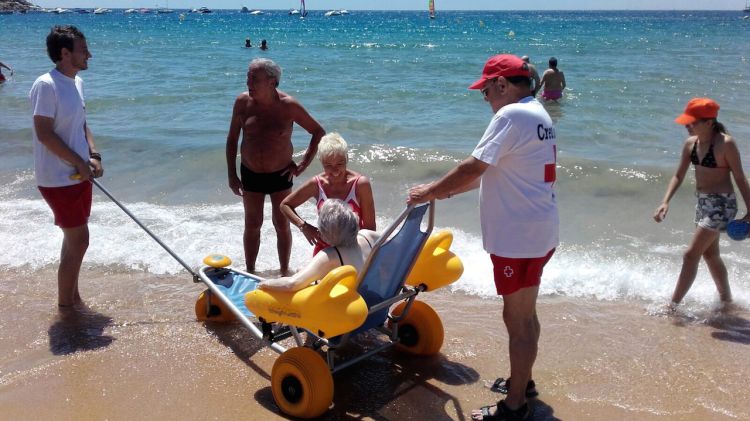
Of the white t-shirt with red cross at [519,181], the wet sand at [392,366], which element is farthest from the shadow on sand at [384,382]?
the white t-shirt with red cross at [519,181]

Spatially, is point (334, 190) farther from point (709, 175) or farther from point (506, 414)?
point (709, 175)

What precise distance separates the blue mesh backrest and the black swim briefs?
5.85 feet

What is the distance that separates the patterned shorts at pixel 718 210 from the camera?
15.1 ft

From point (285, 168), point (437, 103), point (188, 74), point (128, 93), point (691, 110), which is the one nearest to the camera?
point (691, 110)

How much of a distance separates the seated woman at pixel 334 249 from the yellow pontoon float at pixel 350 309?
107 millimetres

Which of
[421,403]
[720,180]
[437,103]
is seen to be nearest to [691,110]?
[720,180]

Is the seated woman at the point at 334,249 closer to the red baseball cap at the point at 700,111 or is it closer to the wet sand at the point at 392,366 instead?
the wet sand at the point at 392,366

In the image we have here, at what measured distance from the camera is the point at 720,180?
15.2 feet

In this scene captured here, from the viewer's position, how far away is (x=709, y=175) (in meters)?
4.66

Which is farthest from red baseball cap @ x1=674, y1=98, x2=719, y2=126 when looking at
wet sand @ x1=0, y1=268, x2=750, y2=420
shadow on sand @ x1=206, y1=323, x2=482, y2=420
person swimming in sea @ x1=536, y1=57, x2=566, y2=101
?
person swimming in sea @ x1=536, y1=57, x2=566, y2=101

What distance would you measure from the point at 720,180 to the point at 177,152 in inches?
308

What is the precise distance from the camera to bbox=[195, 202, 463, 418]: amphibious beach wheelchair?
3336mm

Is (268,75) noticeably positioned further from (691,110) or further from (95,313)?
(691,110)

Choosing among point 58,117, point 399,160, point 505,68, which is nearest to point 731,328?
point 505,68
